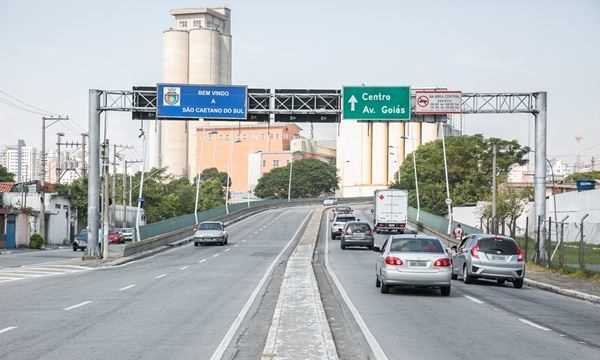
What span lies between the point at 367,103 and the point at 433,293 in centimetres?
2319

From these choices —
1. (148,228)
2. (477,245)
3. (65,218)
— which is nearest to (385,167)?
(65,218)

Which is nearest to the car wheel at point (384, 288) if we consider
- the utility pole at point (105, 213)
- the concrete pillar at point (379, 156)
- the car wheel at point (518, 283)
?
the car wheel at point (518, 283)

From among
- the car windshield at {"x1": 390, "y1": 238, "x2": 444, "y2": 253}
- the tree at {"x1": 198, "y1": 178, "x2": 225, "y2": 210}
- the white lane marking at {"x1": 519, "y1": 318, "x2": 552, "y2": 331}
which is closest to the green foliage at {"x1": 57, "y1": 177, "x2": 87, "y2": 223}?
the tree at {"x1": 198, "y1": 178, "x2": 225, "y2": 210}

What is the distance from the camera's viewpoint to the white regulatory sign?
45812 millimetres

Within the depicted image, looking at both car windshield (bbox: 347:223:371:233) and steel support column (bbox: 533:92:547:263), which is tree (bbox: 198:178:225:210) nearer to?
car windshield (bbox: 347:223:371:233)

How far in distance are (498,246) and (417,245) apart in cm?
639

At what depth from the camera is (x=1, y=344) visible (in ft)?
44.8

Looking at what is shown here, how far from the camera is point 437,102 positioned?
4659cm

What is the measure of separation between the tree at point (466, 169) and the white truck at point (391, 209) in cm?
3599


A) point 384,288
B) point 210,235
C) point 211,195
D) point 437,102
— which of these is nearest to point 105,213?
point 210,235

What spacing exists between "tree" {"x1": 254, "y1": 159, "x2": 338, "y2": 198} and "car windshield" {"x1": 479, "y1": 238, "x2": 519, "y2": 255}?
159895mm

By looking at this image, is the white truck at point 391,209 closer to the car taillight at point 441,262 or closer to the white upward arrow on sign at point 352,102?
the white upward arrow on sign at point 352,102

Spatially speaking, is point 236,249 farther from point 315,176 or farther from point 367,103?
point 315,176

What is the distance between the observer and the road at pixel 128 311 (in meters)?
13.3
